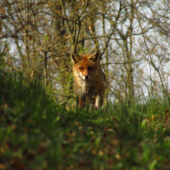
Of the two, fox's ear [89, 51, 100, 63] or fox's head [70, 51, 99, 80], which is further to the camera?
fox's ear [89, 51, 100, 63]

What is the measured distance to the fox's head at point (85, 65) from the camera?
7.67m

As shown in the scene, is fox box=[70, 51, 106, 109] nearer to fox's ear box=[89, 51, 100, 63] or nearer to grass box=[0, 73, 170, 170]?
fox's ear box=[89, 51, 100, 63]

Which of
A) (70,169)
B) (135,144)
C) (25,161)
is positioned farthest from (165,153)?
(25,161)

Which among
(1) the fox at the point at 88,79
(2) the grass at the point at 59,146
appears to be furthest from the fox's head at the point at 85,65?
(2) the grass at the point at 59,146

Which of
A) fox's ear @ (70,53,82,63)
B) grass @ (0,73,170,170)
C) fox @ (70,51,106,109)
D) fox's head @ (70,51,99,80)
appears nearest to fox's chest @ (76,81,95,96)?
fox @ (70,51,106,109)

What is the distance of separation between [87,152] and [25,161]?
2.89 ft

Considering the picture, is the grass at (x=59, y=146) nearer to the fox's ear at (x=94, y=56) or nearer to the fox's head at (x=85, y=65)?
the fox's head at (x=85, y=65)

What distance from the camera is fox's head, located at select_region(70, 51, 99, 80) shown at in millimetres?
7668

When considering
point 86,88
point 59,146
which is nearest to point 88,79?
point 86,88

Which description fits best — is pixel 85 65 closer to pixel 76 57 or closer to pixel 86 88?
pixel 76 57

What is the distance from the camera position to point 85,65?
25.6 feet

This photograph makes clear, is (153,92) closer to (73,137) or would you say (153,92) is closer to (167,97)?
(167,97)

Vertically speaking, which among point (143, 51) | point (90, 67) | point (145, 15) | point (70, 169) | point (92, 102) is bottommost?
point (70, 169)

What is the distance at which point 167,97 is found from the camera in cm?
639
